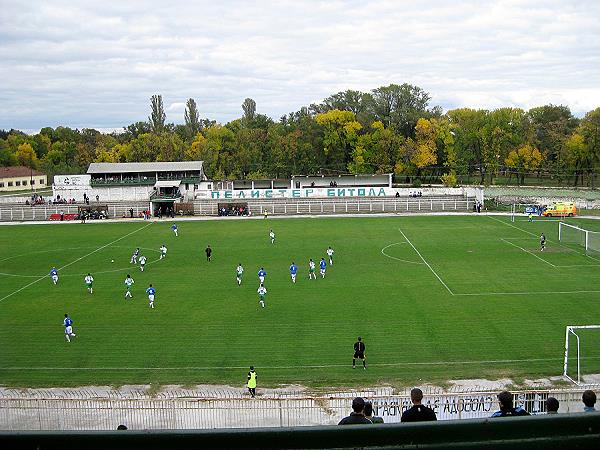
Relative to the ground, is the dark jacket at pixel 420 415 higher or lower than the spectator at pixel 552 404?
higher

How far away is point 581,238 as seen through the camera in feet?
153

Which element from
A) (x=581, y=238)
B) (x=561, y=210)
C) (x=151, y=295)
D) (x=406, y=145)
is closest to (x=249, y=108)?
(x=406, y=145)

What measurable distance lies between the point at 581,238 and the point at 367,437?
49.9 meters

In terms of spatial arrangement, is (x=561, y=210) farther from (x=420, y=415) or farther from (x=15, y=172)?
(x=15, y=172)

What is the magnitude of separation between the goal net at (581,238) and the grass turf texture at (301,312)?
1.46m

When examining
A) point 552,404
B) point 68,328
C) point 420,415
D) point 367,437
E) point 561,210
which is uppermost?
point 367,437

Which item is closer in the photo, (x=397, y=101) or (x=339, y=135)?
(x=339, y=135)

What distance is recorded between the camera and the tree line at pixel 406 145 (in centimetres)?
9069

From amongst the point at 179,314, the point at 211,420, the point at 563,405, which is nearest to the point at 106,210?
the point at 179,314

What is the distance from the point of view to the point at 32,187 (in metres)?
107

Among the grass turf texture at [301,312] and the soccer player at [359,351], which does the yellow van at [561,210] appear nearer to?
the grass turf texture at [301,312]

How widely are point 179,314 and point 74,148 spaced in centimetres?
11177

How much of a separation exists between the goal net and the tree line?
38538 millimetres


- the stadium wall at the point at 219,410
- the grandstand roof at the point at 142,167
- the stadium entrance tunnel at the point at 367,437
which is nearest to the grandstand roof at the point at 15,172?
the grandstand roof at the point at 142,167
